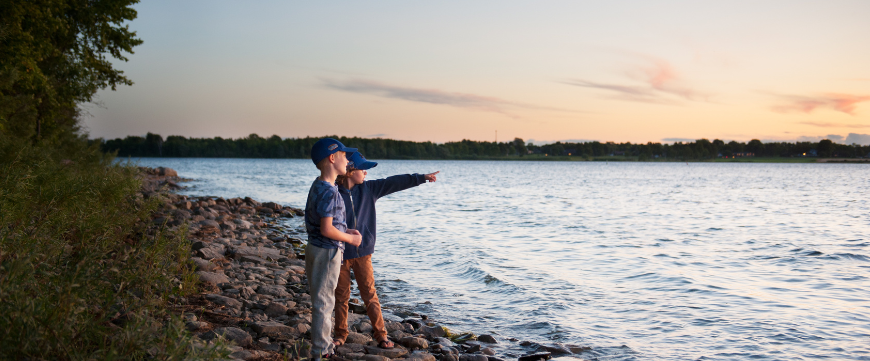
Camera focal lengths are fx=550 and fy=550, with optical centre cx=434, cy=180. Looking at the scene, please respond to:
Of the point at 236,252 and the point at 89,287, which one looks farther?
the point at 236,252

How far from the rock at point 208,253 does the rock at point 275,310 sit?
332 cm

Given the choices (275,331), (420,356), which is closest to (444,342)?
(420,356)

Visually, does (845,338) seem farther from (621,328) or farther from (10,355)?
(10,355)

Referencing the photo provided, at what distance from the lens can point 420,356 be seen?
5512 millimetres

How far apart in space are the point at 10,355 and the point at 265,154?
19562 centimetres

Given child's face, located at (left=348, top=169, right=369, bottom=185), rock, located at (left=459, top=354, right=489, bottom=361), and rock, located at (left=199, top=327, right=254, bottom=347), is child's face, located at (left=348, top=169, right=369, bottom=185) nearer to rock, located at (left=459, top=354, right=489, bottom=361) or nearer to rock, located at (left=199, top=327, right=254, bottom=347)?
rock, located at (left=199, top=327, right=254, bottom=347)

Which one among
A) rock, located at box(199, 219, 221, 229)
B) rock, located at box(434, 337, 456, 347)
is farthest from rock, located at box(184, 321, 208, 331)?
rock, located at box(199, 219, 221, 229)

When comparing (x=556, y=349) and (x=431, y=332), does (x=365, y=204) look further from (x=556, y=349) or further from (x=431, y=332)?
(x=556, y=349)

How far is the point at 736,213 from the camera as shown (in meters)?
26.9

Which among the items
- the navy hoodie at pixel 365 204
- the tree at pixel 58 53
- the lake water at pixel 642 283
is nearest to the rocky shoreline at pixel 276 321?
the lake water at pixel 642 283

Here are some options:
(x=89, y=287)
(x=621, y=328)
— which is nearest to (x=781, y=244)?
(x=621, y=328)

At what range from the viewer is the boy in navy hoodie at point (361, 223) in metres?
5.01

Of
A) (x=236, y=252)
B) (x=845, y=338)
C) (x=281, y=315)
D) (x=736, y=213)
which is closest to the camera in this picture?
(x=281, y=315)

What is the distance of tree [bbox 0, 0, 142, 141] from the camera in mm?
17125
